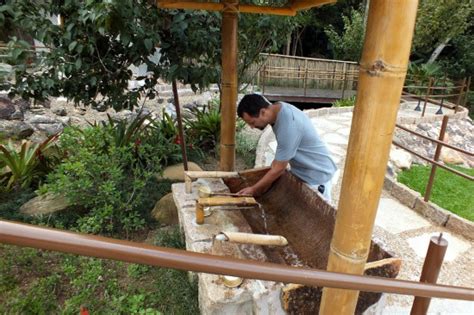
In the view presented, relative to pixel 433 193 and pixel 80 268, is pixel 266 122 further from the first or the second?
pixel 433 193

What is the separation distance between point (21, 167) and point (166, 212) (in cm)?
175

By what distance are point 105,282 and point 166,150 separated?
1993 mm

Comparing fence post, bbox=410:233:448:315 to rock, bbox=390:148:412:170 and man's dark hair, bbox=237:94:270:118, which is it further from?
rock, bbox=390:148:412:170

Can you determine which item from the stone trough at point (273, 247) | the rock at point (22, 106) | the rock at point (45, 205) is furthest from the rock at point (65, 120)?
the stone trough at point (273, 247)

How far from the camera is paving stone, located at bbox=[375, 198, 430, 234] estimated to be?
3.45m

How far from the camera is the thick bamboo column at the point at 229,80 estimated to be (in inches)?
96.7

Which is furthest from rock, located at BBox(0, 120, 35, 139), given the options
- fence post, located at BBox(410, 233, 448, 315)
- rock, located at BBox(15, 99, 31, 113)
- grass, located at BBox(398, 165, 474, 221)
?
grass, located at BBox(398, 165, 474, 221)

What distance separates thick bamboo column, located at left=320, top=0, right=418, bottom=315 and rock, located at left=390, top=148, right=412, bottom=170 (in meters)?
5.66

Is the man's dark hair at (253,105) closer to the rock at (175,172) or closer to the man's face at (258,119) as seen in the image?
the man's face at (258,119)

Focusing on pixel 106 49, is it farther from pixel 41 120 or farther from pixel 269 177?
pixel 41 120

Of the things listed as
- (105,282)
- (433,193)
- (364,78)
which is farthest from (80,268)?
(433,193)

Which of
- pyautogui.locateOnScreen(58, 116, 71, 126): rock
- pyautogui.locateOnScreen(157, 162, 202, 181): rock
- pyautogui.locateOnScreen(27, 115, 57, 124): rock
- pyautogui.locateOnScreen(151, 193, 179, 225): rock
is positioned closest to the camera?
pyautogui.locateOnScreen(151, 193, 179, 225): rock

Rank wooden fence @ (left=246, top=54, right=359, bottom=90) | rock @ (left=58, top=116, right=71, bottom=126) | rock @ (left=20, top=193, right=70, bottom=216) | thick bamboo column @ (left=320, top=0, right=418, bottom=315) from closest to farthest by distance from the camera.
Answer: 1. thick bamboo column @ (left=320, top=0, right=418, bottom=315)
2. rock @ (left=20, top=193, right=70, bottom=216)
3. rock @ (left=58, top=116, right=71, bottom=126)
4. wooden fence @ (left=246, top=54, right=359, bottom=90)

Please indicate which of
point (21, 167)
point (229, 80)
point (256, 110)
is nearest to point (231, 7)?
point (229, 80)
